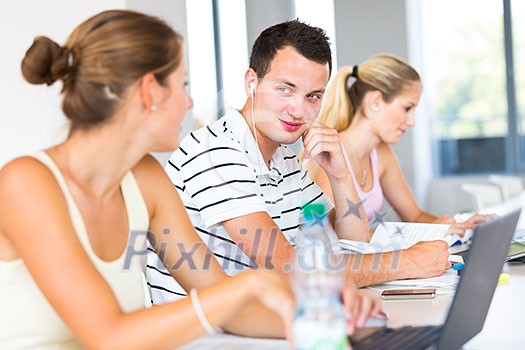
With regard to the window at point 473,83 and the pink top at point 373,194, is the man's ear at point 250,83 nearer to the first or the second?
the pink top at point 373,194

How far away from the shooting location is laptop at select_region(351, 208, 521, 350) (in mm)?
1396

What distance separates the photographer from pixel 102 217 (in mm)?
1652

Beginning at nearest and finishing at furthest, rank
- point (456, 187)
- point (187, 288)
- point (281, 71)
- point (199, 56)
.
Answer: point (187, 288)
point (281, 71)
point (199, 56)
point (456, 187)

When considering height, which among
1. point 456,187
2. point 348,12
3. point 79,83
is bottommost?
point 456,187

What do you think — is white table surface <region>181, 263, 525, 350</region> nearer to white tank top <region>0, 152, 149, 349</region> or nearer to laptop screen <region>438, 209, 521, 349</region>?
laptop screen <region>438, 209, 521, 349</region>

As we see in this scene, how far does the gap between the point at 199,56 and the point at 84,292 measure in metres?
4.74

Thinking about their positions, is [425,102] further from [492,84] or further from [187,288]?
[187,288]

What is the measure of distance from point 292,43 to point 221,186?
0.48m

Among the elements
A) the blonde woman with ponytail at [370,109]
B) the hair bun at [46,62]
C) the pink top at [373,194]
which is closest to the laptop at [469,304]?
the hair bun at [46,62]

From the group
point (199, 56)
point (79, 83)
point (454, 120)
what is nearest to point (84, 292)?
point (79, 83)

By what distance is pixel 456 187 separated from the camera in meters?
7.32

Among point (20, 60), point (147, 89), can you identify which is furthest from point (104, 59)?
point (20, 60)

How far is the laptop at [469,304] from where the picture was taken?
1396mm

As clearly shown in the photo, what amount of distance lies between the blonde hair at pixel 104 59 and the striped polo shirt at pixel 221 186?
0.63m
